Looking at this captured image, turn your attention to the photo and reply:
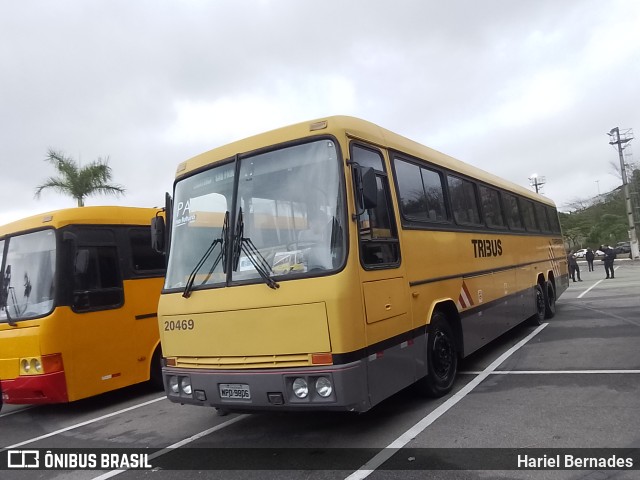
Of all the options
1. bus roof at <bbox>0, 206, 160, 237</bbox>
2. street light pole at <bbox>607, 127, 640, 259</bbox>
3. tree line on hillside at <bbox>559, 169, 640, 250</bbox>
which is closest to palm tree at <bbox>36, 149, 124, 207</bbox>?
bus roof at <bbox>0, 206, 160, 237</bbox>

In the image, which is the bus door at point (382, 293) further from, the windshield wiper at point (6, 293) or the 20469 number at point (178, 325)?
the windshield wiper at point (6, 293)

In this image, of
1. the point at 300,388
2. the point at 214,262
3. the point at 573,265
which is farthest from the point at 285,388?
the point at 573,265

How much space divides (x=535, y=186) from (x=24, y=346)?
136 feet

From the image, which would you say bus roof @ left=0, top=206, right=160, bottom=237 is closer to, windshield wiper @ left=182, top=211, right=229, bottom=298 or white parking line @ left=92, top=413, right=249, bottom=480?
windshield wiper @ left=182, top=211, right=229, bottom=298

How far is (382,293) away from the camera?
15.5 feet

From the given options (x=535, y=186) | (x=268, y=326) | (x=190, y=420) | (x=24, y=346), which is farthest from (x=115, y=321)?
(x=535, y=186)

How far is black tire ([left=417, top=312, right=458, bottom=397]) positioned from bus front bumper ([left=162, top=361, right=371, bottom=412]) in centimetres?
158

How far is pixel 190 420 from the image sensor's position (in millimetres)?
6004

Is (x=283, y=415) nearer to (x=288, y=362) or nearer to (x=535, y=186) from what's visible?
(x=288, y=362)

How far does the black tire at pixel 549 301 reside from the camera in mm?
11898

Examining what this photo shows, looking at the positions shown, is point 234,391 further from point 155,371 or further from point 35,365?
point 155,371

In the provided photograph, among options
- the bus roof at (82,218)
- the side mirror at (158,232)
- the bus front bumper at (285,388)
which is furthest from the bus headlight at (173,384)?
the bus roof at (82,218)

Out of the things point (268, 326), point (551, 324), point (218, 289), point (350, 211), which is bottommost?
point (551, 324)

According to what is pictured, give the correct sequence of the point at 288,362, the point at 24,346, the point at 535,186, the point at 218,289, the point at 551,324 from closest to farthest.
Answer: the point at 288,362 < the point at 218,289 < the point at 24,346 < the point at 551,324 < the point at 535,186
